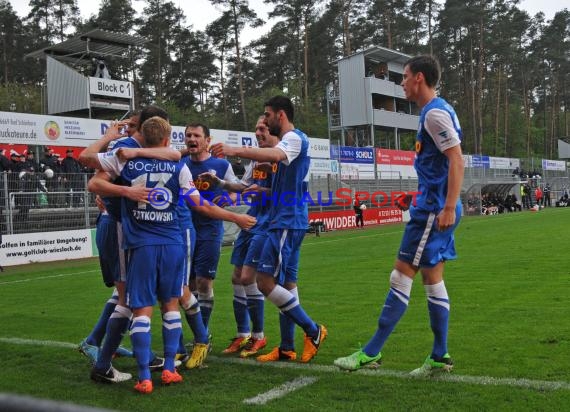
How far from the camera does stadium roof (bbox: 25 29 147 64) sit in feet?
118

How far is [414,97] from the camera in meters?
4.77

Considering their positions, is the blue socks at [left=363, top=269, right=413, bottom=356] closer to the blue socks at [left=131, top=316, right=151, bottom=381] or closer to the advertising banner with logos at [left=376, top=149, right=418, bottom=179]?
the blue socks at [left=131, top=316, right=151, bottom=381]

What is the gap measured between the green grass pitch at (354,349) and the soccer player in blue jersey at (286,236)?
0.92ft

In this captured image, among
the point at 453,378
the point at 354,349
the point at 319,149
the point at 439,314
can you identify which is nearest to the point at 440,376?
the point at 453,378

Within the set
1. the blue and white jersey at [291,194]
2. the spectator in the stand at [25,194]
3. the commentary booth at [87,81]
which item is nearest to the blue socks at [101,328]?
the blue and white jersey at [291,194]

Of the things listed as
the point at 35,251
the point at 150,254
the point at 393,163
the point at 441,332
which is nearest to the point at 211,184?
the point at 150,254

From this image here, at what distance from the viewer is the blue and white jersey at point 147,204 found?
177 inches

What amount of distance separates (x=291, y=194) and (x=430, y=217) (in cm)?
134

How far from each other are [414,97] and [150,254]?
2402mm

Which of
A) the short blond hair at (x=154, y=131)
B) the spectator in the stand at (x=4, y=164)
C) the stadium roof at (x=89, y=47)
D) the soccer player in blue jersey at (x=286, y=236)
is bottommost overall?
the soccer player in blue jersey at (x=286, y=236)

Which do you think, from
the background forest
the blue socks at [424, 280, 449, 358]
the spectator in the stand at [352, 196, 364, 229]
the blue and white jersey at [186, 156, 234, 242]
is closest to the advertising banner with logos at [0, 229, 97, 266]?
the blue and white jersey at [186, 156, 234, 242]

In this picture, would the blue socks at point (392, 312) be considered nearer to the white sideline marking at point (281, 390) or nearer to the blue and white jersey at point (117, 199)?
the white sideline marking at point (281, 390)

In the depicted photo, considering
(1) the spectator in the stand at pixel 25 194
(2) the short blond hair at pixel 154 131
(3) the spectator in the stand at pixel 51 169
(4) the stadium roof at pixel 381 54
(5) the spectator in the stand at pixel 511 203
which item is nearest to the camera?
(2) the short blond hair at pixel 154 131

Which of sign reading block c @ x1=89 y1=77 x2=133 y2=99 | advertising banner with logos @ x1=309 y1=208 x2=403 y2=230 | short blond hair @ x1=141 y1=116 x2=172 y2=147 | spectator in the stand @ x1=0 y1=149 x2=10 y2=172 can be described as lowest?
advertising banner with logos @ x1=309 y1=208 x2=403 y2=230
